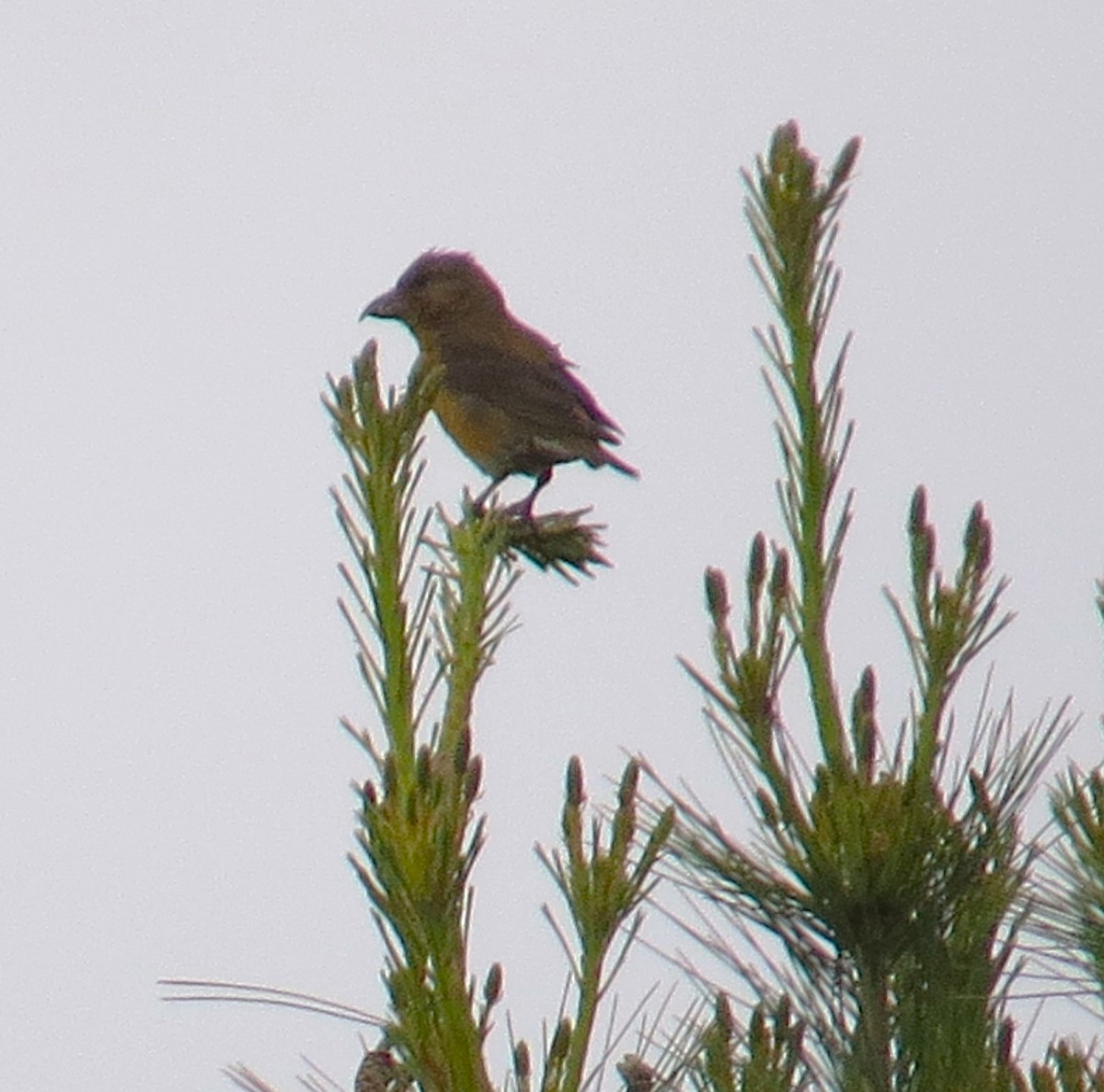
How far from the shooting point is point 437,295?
314 inches

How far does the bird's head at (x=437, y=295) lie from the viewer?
7.91m

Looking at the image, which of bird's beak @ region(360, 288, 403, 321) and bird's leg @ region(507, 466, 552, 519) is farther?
bird's beak @ region(360, 288, 403, 321)

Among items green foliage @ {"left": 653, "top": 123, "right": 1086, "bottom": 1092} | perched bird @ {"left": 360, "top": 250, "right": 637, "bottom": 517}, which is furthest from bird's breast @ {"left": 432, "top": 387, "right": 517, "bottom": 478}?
green foliage @ {"left": 653, "top": 123, "right": 1086, "bottom": 1092}

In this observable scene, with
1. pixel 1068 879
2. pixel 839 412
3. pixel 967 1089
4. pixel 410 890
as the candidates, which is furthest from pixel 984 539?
pixel 410 890

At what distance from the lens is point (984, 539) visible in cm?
171

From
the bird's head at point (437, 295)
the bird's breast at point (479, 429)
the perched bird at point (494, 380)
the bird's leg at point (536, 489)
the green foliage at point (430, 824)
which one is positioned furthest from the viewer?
the bird's head at point (437, 295)

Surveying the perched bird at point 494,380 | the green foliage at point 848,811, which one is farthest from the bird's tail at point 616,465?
the green foliage at point 848,811

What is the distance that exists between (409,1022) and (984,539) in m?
0.71

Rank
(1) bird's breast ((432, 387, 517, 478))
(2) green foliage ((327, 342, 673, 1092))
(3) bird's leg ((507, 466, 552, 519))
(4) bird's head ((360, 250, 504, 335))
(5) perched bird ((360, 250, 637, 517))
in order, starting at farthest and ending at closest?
1. (4) bird's head ((360, 250, 504, 335))
2. (1) bird's breast ((432, 387, 517, 478))
3. (5) perched bird ((360, 250, 637, 517))
4. (3) bird's leg ((507, 466, 552, 519))
5. (2) green foliage ((327, 342, 673, 1092))

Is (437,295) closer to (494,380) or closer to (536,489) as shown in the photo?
(494,380)

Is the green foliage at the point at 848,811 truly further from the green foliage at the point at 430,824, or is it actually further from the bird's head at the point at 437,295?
the bird's head at the point at 437,295

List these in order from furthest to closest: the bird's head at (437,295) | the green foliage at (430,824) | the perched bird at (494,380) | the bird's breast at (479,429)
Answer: the bird's head at (437,295)
the bird's breast at (479,429)
the perched bird at (494,380)
the green foliage at (430,824)

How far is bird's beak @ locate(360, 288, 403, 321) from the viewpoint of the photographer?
26.1 feet

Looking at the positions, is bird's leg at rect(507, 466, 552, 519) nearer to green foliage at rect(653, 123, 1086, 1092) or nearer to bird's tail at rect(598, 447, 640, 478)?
bird's tail at rect(598, 447, 640, 478)
